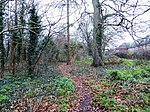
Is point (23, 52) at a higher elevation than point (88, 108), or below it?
higher

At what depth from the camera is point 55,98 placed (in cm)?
685

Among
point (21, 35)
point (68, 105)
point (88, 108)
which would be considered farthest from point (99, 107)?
point (21, 35)

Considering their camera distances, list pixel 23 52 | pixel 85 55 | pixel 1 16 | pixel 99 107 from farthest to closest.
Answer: pixel 85 55, pixel 23 52, pixel 1 16, pixel 99 107

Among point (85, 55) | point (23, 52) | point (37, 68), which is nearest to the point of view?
point (37, 68)

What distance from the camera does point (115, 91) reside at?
7035 mm

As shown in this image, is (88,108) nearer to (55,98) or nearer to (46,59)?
(55,98)

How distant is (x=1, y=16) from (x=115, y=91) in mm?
12752

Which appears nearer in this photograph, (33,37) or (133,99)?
(133,99)

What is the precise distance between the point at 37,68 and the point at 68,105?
876cm

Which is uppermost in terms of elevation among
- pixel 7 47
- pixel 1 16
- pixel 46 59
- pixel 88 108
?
pixel 1 16

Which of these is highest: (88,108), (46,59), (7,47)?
(7,47)

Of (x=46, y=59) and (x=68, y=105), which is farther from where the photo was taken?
(x=46, y=59)

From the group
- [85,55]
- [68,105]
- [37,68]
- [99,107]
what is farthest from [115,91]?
[85,55]

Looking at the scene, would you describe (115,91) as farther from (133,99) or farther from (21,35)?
(21,35)
